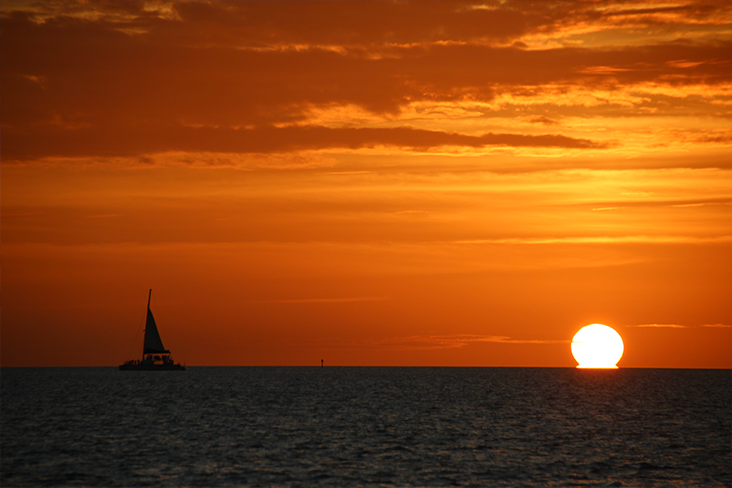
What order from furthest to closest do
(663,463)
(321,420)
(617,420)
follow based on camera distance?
(617,420) → (321,420) → (663,463)

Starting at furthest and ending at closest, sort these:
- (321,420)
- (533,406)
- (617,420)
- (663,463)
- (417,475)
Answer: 1. (533,406)
2. (617,420)
3. (321,420)
4. (663,463)
5. (417,475)

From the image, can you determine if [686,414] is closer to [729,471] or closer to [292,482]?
[729,471]

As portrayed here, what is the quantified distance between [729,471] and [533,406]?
64247mm

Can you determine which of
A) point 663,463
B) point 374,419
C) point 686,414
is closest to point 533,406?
point 686,414

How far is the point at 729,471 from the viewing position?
5031 cm

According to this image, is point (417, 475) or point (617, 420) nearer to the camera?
point (417, 475)

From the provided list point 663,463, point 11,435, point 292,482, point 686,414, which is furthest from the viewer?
point 686,414

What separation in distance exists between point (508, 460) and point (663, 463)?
37.6 feet

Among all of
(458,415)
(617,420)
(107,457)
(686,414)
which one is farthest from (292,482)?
(686,414)

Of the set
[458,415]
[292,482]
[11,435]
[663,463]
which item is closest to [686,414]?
[458,415]

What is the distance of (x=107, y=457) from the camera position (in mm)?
54531

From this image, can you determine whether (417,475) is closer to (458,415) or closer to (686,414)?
(458,415)

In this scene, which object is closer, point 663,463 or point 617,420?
point 663,463

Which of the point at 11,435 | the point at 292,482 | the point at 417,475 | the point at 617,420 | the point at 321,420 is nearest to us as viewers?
the point at 292,482
